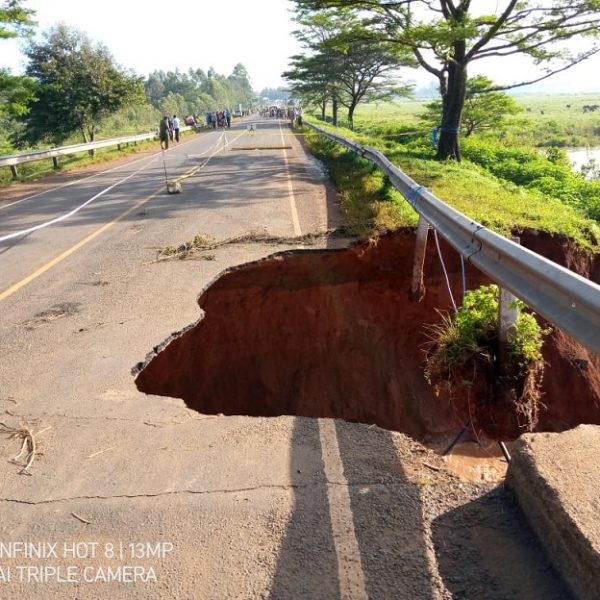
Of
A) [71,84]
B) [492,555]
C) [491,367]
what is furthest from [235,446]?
[71,84]

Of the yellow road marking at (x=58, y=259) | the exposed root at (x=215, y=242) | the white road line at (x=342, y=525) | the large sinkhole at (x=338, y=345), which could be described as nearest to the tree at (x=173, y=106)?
the yellow road marking at (x=58, y=259)

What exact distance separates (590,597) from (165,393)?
4.57 meters

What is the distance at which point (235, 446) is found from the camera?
3.27m

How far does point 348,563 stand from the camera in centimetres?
234

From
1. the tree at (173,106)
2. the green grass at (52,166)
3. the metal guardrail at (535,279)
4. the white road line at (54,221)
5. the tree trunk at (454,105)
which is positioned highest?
the tree at (173,106)

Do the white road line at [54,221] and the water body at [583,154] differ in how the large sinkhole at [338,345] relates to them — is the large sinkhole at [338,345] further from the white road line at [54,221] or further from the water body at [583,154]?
the water body at [583,154]

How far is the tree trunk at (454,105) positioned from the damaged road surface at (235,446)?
452 inches

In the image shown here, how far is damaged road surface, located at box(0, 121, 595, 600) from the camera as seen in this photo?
2.34 metres

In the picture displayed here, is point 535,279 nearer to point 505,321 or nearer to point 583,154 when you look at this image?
point 505,321

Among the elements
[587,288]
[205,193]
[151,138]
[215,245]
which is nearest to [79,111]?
[151,138]

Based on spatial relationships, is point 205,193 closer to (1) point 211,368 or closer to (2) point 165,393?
(1) point 211,368

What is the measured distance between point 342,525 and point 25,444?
216 cm

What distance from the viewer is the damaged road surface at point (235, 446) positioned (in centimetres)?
234

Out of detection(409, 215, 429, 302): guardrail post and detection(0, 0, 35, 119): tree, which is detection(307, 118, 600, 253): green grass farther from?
detection(0, 0, 35, 119): tree
